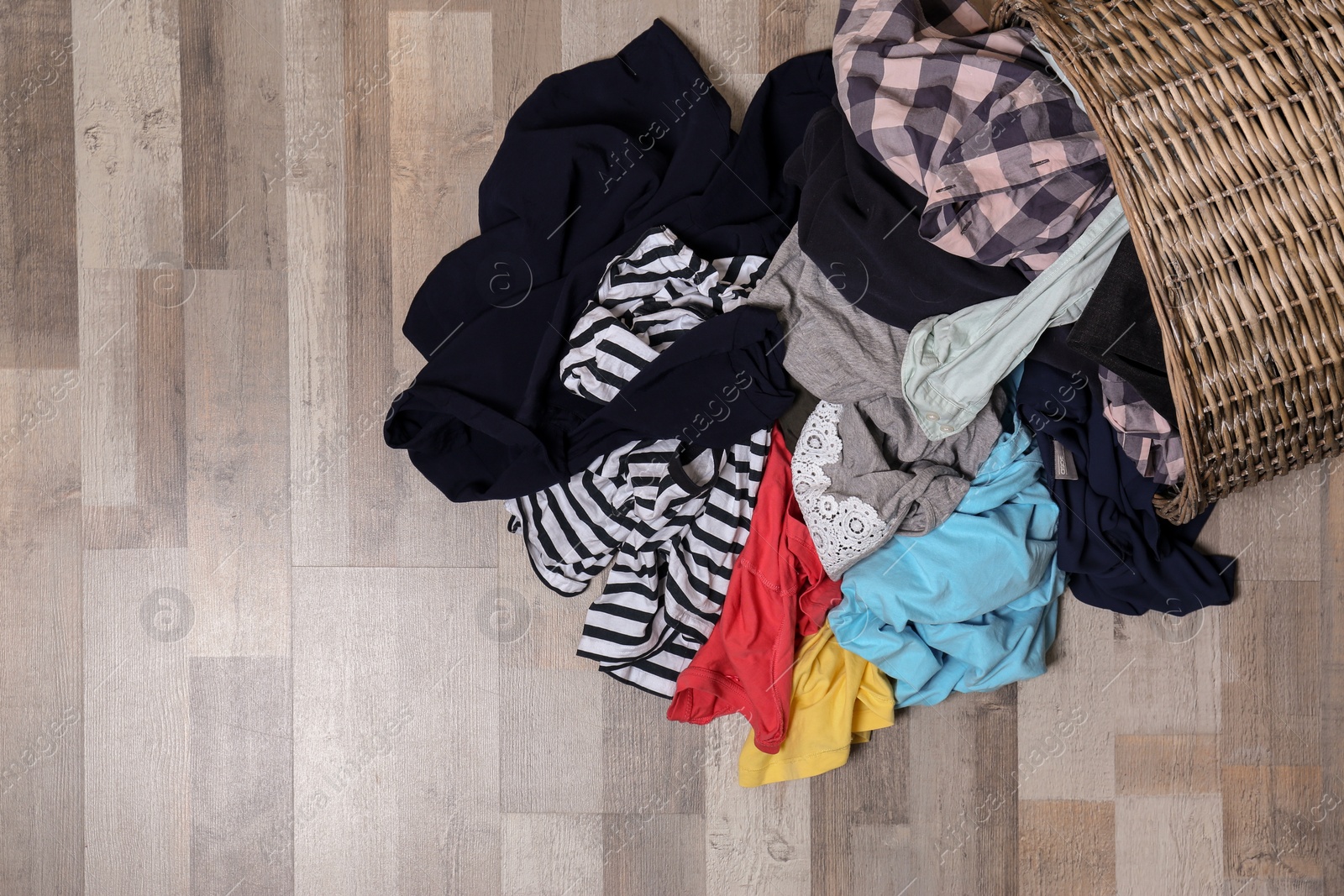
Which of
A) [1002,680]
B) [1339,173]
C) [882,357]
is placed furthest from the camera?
[1002,680]

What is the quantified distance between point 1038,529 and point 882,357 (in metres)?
0.26

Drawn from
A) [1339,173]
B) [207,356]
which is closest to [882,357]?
[1339,173]

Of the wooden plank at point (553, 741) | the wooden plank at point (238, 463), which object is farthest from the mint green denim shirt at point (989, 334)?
the wooden plank at point (238, 463)

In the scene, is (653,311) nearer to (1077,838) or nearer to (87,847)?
(1077,838)

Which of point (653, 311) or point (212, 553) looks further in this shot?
point (212, 553)

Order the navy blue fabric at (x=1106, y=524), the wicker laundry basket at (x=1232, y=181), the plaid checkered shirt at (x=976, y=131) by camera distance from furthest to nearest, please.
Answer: the navy blue fabric at (x=1106, y=524) < the plaid checkered shirt at (x=976, y=131) < the wicker laundry basket at (x=1232, y=181)

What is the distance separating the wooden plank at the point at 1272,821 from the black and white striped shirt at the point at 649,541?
67 centimetres

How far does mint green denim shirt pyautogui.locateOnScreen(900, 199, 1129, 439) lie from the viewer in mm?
701

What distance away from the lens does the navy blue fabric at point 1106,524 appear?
0.82 meters

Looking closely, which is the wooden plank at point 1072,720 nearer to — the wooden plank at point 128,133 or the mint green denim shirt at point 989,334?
the mint green denim shirt at point 989,334

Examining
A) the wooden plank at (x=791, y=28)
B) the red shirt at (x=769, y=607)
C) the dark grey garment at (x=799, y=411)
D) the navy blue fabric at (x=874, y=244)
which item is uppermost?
the wooden plank at (x=791, y=28)

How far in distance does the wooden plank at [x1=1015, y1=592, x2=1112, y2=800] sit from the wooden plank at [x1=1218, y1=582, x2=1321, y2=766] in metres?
0.13

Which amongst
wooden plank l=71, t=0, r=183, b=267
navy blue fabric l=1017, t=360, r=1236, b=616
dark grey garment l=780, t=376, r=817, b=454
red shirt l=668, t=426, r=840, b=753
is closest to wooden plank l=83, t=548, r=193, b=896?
wooden plank l=71, t=0, r=183, b=267

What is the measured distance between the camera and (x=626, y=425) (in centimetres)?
85
